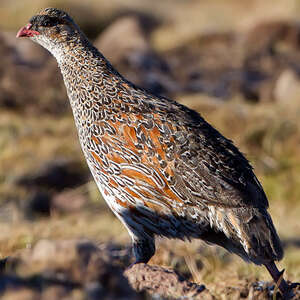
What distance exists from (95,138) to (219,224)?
131 centimetres

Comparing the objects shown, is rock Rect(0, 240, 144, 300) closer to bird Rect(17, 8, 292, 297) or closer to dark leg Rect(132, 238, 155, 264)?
bird Rect(17, 8, 292, 297)

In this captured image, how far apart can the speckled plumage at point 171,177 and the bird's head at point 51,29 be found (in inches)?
39.0

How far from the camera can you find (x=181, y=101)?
15375 millimetres

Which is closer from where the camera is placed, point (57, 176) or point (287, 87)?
point (57, 176)

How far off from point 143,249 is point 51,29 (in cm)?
245

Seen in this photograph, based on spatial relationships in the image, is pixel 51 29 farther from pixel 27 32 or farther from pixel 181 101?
pixel 181 101

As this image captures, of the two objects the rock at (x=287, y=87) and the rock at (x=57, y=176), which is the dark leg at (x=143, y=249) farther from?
the rock at (x=287, y=87)

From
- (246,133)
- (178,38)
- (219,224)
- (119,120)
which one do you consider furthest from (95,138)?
(178,38)

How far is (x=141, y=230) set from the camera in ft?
19.1

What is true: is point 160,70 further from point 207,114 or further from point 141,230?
point 141,230

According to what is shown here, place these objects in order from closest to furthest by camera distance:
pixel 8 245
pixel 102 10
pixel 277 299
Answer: pixel 277 299
pixel 8 245
pixel 102 10

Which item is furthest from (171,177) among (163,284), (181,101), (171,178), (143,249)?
(181,101)

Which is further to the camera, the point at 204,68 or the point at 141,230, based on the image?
the point at 204,68

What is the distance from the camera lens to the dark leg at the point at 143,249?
5930 millimetres
